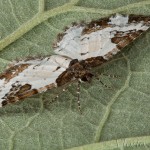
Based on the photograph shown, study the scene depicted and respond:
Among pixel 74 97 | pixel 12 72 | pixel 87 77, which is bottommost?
pixel 74 97

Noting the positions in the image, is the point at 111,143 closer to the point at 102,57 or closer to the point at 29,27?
the point at 102,57

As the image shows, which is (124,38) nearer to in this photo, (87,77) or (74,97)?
(87,77)

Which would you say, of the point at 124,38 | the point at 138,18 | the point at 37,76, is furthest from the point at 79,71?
the point at 138,18

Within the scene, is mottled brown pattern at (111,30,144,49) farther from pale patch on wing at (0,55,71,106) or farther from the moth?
pale patch on wing at (0,55,71,106)

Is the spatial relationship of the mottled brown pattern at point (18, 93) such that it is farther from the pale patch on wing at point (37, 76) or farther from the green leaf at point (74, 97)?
the green leaf at point (74, 97)

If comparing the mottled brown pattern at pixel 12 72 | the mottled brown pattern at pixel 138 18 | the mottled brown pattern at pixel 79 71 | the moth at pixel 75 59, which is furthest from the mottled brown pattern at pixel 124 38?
the mottled brown pattern at pixel 12 72

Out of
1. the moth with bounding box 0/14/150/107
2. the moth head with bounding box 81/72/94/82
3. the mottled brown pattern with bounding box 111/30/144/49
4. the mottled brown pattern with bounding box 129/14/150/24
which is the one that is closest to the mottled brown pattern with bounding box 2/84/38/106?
the moth with bounding box 0/14/150/107

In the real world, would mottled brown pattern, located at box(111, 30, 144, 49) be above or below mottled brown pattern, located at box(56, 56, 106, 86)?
above
